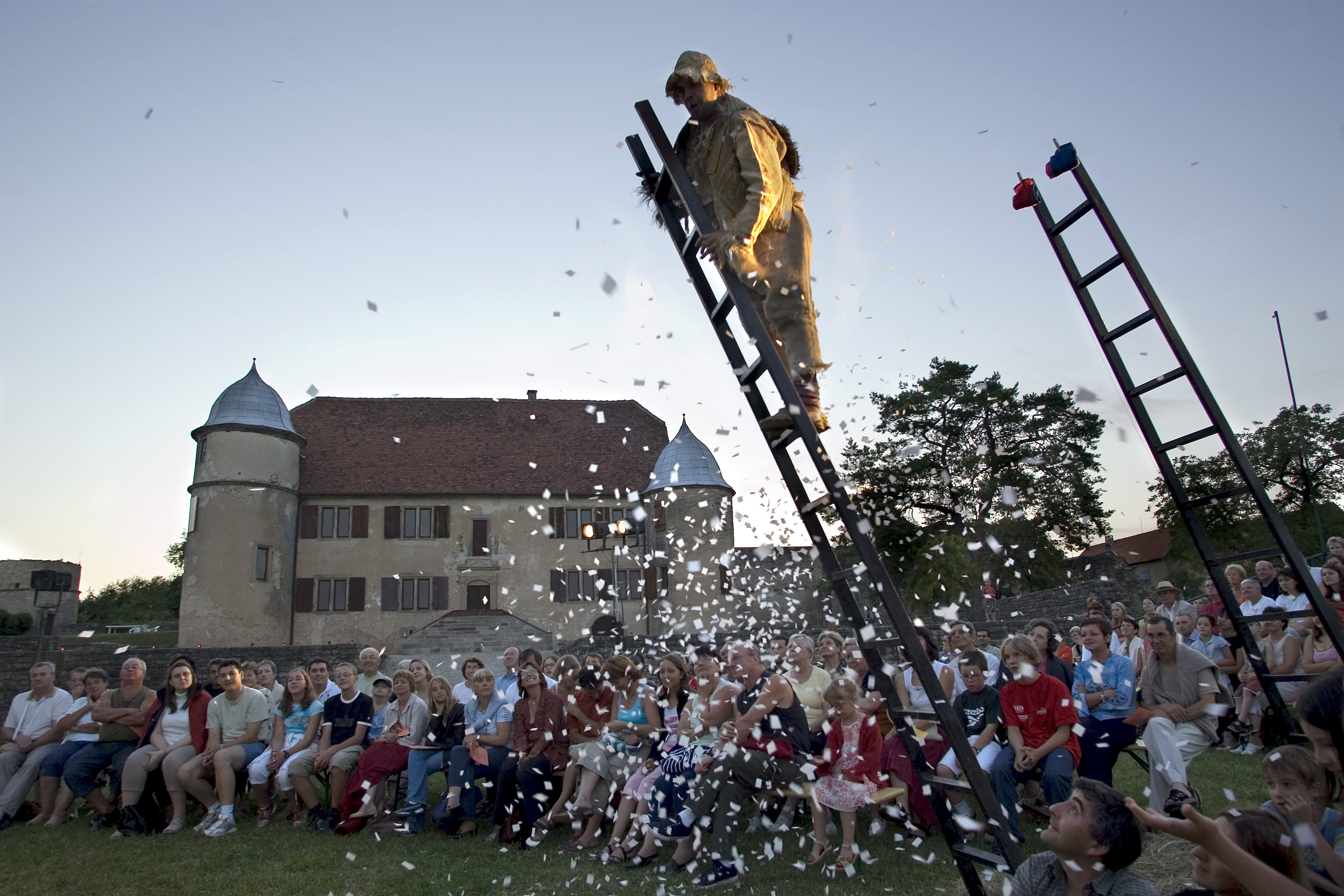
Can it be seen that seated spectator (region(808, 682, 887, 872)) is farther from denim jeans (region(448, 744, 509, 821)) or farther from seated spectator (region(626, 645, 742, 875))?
denim jeans (region(448, 744, 509, 821))

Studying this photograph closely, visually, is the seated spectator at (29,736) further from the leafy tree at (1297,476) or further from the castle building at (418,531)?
the leafy tree at (1297,476)

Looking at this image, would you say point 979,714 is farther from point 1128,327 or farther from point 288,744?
point 288,744

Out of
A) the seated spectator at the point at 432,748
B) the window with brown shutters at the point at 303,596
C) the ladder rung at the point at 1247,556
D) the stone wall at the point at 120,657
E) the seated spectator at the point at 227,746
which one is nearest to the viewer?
the ladder rung at the point at 1247,556

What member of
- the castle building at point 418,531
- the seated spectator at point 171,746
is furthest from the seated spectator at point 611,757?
the castle building at point 418,531

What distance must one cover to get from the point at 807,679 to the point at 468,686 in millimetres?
4068

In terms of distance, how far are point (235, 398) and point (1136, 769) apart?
3480 cm

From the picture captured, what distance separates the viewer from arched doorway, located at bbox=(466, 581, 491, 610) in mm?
36031

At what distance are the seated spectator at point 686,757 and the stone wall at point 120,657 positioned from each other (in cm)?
1486

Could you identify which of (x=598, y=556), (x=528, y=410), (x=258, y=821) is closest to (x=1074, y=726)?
(x=258, y=821)

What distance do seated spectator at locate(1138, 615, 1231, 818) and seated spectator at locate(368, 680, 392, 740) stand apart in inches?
262

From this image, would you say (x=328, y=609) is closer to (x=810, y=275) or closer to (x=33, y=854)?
(x=33, y=854)

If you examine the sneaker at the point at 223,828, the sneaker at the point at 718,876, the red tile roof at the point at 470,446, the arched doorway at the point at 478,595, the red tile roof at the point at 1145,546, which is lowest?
the sneaker at the point at 718,876

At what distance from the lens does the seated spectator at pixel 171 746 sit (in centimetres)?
862

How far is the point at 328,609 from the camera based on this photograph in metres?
35.3
